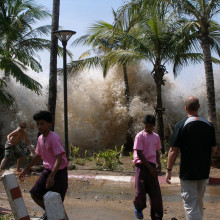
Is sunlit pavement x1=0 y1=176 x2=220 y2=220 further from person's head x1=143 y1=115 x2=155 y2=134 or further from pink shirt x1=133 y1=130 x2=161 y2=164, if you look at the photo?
person's head x1=143 y1=115 x2=155 y2=134

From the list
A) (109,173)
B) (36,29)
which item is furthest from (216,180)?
(36,29)

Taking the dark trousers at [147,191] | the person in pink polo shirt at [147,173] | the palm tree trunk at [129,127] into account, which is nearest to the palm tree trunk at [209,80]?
the palm tree trunk at [129,127]

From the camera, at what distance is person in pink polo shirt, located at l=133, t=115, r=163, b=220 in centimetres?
481

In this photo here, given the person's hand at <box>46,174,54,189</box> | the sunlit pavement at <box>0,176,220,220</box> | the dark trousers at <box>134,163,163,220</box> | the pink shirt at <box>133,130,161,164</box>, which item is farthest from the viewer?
the sunlit pavement at <box>0,176,220,220</box>

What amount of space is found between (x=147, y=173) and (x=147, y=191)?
0.25m

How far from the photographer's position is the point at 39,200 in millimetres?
4434

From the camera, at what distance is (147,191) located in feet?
16.2

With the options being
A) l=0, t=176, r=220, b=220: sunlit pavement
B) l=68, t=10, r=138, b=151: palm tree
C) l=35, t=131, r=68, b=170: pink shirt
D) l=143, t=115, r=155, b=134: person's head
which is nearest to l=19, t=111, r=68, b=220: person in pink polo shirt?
l=35, t=131, r=68, b=170: pink shirt

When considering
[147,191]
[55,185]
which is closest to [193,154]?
[147,191]

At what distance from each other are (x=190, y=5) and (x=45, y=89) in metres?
9.67

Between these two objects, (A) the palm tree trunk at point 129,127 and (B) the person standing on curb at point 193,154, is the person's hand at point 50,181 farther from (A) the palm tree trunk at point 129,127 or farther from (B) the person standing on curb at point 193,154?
(A) the palm tree trunk at point 129,127

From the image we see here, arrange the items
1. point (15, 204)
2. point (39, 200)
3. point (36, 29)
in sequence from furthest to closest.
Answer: point (36, 29) < point (39, 200) < point (15, 204)

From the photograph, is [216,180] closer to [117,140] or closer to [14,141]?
[14,141]

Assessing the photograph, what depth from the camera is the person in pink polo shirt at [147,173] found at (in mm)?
4807
